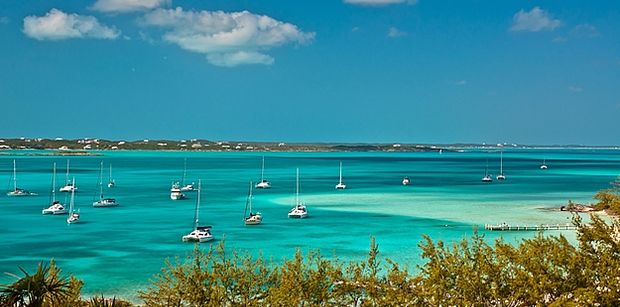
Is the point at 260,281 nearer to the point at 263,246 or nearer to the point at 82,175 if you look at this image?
the point at 263,246

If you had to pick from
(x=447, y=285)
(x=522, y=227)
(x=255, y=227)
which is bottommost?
(x=255, y=227)

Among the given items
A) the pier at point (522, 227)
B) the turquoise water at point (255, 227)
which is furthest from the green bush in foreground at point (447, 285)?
the pier at point (522, 227)

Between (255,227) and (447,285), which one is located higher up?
(447,285)

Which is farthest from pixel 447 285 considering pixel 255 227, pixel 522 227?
pixel 255 227

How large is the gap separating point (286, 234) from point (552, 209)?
37.8 metres

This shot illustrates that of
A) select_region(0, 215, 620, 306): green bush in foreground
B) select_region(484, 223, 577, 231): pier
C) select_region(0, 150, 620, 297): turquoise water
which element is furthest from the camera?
select_region(484, 223, 577, 231): pier

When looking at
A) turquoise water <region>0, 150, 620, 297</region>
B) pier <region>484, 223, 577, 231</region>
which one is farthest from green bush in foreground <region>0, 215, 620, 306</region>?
pier <region>484, 223, 577, 231</region>

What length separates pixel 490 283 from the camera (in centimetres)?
2291

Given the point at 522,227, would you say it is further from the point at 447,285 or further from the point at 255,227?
the point at 447,285

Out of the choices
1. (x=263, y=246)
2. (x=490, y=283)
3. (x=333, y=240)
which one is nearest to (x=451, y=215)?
(x=333, y=240)

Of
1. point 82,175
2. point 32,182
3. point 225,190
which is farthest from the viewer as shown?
point 82,175

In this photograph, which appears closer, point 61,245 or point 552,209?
point 61,245

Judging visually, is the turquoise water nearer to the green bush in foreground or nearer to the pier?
the pier

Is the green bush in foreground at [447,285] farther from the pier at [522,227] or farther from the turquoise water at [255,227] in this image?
the pier at [522,227]
